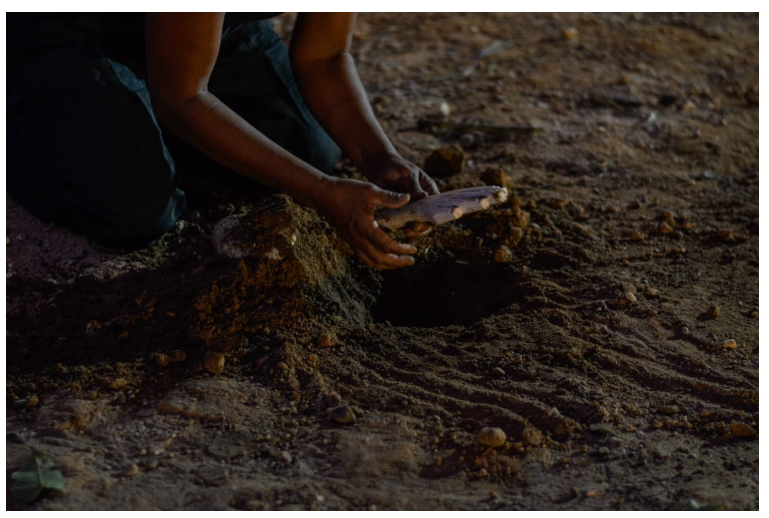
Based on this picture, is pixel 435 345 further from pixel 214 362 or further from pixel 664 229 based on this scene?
pixel 664 229

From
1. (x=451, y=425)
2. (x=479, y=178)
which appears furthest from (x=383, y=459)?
(x=479, y=178)

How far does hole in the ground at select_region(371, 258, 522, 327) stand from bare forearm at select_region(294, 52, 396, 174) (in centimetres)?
38

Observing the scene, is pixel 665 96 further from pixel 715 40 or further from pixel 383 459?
pixel 383 459

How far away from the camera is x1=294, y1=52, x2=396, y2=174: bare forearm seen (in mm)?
2236

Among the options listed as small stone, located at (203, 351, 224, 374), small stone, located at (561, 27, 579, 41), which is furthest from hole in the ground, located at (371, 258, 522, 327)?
small stone, located at (561, 27, 579, 41)

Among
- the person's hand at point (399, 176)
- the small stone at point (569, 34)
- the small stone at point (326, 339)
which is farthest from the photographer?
the small stone at point (569, 34)

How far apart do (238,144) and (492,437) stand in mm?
960

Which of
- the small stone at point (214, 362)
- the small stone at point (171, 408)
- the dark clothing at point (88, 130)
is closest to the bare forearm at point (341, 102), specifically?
the dark clothing at point (88, 130)

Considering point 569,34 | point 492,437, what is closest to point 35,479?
point 492,437

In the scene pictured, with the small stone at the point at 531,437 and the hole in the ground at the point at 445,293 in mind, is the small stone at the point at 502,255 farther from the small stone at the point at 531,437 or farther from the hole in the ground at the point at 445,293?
the small stone at the point at 531,437

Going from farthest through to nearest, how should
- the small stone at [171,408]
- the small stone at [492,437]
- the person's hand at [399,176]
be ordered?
the person's hand at [399,176] → the small stone at [171,408] → the small stone at [492,437]

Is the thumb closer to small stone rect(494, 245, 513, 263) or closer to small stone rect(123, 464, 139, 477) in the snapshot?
small stone rect(494, 245, 513, 263)

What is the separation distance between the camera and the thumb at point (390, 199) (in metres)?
1.80
